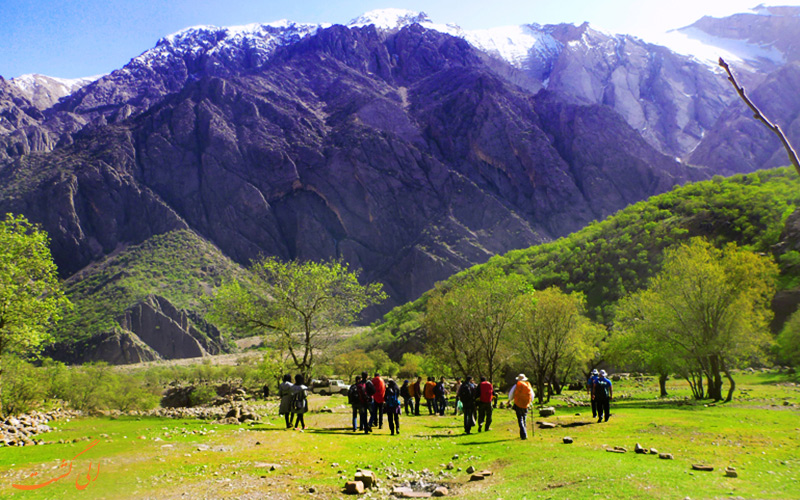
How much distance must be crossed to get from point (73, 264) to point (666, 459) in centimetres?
18349

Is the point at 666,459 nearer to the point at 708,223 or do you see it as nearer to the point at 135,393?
the point at 135,393

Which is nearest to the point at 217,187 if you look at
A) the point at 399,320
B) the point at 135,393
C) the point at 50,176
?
the point at 50,176

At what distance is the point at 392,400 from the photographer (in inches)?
749

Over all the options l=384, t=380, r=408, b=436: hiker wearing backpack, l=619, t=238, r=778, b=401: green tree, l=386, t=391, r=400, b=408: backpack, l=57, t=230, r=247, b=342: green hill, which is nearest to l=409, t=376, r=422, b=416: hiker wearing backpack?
l=384, t=380, r=408, b=436: hiker wearing backpack

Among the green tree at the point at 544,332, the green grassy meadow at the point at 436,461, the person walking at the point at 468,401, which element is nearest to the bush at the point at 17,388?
the green grassy meadow at the point at 436,461

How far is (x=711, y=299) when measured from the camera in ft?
98.7

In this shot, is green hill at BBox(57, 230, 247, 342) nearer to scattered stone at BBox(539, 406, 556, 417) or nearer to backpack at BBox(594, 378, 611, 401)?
scattered stone at BBox(539, 406, 556, 417)

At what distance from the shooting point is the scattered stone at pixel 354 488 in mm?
9875

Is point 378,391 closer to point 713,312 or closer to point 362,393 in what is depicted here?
point 362,393

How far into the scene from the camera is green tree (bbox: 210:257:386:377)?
28750mm

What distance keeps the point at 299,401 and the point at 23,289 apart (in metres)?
14.7

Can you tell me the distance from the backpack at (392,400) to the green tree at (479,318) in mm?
12710

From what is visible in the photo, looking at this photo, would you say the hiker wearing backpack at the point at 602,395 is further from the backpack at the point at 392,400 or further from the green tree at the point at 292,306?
the green tree at the point at 292,306

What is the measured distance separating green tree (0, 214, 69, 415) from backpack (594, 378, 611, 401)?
960 inches
